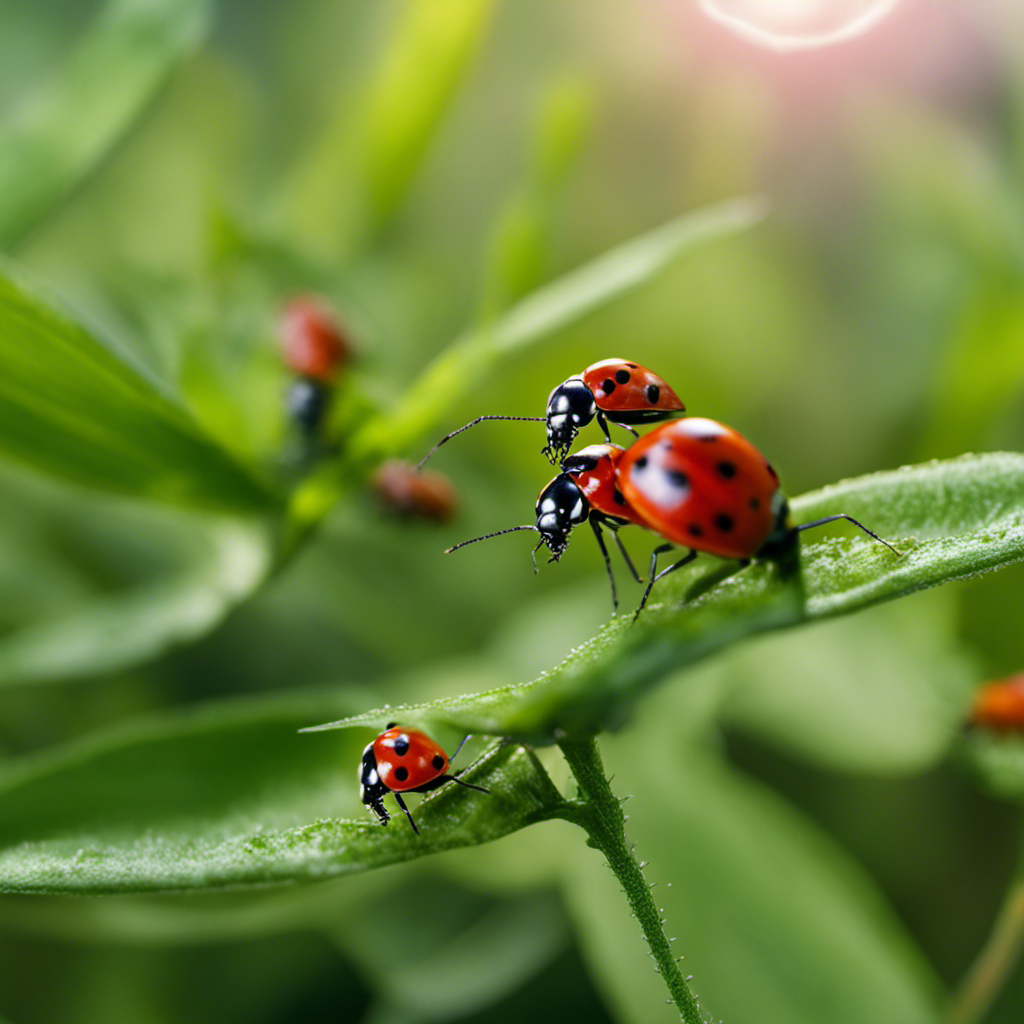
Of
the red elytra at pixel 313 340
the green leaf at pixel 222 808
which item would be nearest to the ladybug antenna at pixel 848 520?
the green leaf at pixel 222 808

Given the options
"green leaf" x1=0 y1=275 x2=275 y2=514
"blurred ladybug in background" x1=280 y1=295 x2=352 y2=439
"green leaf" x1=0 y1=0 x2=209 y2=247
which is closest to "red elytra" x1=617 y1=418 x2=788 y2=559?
"green leaf" x1=0 y1=275 x2=275 y2=514

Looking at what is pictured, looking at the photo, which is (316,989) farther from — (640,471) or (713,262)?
(713,262)

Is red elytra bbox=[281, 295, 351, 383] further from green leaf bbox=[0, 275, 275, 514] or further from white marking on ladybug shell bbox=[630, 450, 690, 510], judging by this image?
white marking on ladybug shell bbox=[630, 450, 690, 510]

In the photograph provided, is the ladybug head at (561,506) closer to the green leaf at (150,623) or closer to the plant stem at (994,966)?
the green leaf at (150,623)

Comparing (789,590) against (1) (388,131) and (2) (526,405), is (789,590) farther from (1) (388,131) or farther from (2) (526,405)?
(1) (388,131)

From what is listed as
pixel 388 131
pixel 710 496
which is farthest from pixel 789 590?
pixel 388 131

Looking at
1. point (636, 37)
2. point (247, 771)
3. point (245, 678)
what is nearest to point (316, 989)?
point (245, 678)
